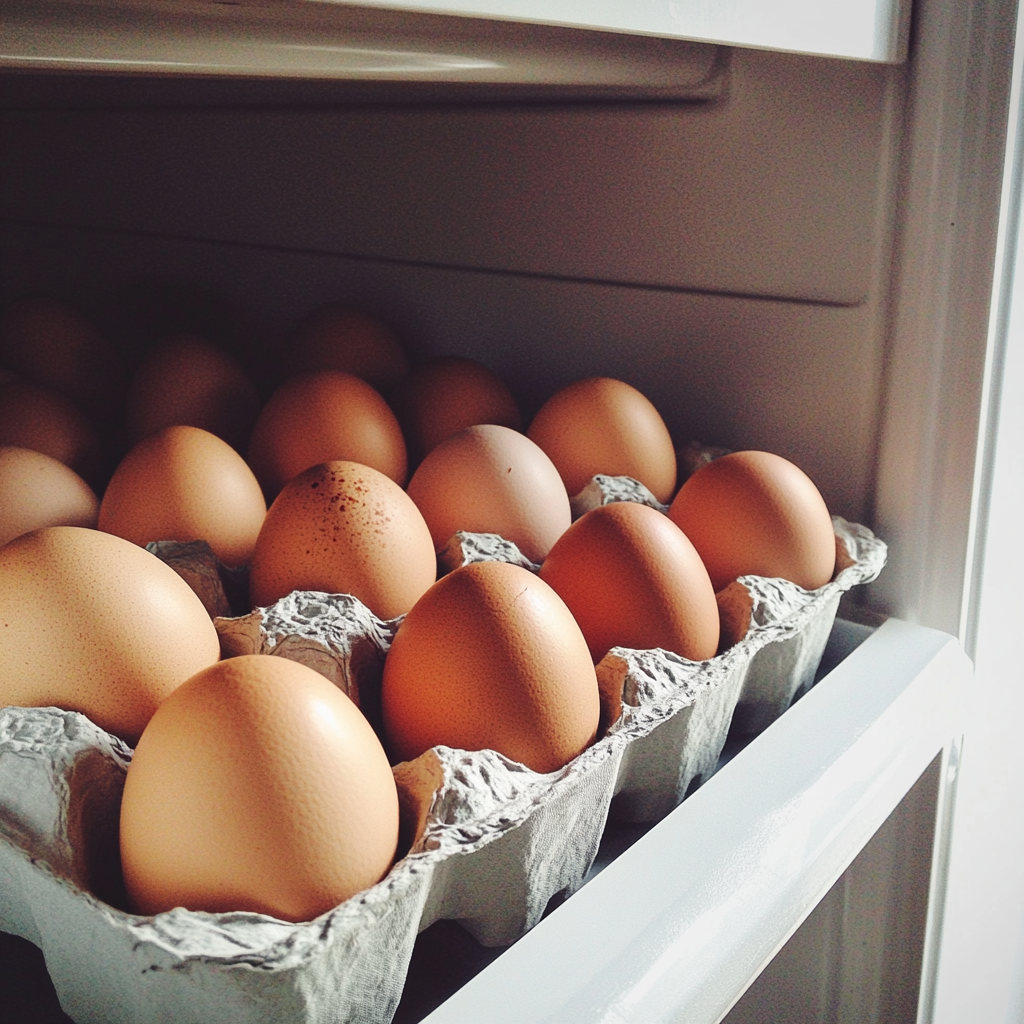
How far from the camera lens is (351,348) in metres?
0.97

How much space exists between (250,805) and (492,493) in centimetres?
33

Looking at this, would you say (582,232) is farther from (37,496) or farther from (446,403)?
(37,496)

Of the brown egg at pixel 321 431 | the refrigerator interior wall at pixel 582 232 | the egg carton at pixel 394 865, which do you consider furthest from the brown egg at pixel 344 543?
the refrigerator interior wall at pixel 582 232

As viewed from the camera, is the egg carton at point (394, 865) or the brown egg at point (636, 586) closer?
the egg carton at point (394, 865)

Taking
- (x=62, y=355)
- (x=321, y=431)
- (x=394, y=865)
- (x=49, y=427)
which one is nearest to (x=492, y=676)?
(x=394, y=865)

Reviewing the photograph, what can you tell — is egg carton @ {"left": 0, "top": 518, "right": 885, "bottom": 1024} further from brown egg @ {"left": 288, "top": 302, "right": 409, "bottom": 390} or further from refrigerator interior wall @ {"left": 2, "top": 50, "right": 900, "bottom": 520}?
brown egg @ {"left": 288, "top": 302, "right": 409, "bottom": 390}

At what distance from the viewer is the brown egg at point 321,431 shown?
2.46 ft

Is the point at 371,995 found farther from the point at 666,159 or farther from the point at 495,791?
the point at 666,159

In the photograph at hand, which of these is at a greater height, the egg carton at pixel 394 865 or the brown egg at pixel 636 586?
the brown egg at pixel 636 586

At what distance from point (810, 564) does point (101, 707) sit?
0.43 m

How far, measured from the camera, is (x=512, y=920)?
0.47m

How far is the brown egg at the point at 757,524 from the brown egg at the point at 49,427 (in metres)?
0.46

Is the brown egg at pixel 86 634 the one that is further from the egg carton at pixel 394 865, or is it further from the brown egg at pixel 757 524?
the brown egg at pixel 757 524

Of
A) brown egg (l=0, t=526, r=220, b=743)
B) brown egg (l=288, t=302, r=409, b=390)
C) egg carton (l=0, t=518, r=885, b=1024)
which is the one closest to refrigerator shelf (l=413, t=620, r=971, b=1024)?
egg carton (l=0, t=518, r=885, b=1024)
